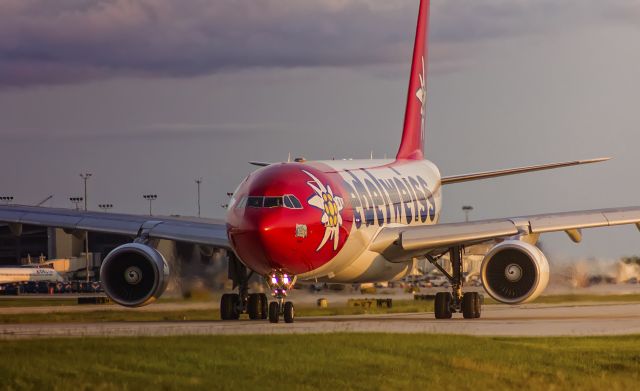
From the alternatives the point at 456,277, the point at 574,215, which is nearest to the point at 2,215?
the point at 456,277

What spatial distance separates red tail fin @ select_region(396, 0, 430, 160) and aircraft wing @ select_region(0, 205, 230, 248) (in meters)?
12.5

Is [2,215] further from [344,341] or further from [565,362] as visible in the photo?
[565,362]

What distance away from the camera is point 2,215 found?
40.3m

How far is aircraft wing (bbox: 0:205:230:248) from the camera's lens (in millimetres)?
39156

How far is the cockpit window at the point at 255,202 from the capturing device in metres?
32.9

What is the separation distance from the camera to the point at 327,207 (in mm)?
34625

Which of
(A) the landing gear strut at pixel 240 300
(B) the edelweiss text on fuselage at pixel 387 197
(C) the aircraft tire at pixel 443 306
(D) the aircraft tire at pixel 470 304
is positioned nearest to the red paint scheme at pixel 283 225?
(B) the edelweiss text on fuselage at pixel 387 197

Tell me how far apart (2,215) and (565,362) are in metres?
22.6

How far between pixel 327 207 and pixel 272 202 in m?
2.17

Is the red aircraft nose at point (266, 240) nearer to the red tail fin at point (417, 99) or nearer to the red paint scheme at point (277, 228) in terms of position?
the red paint scheme at point (277, 228)

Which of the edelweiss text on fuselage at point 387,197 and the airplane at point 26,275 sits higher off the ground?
the airplane at point 26,275

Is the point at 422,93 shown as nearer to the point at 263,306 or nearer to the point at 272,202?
the point at 263,306

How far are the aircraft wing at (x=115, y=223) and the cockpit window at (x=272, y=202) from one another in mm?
6061

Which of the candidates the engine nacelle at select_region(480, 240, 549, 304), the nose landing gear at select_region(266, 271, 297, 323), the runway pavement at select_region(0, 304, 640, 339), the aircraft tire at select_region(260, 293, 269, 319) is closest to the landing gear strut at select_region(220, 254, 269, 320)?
the aircraft tire at select_region(260, 293, 269, 319)
